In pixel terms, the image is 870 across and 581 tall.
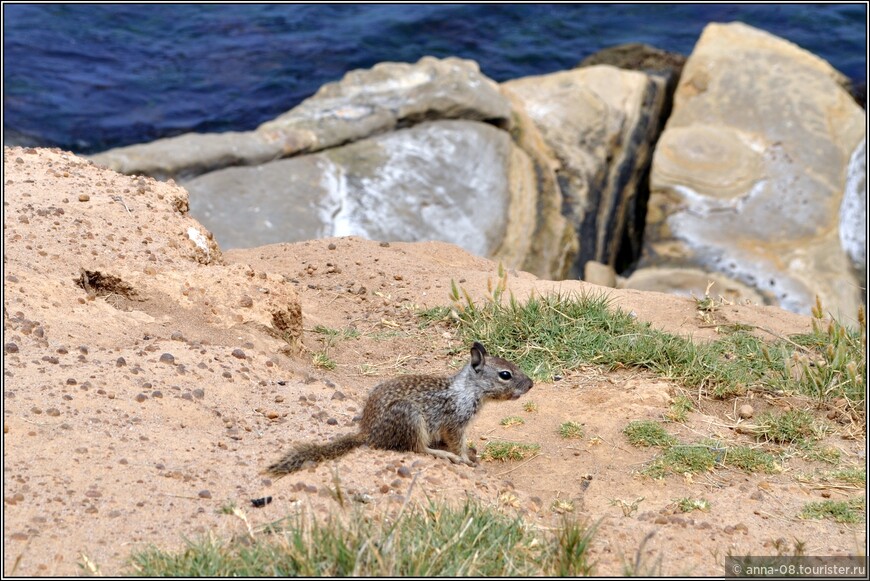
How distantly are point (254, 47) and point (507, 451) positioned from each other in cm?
1339

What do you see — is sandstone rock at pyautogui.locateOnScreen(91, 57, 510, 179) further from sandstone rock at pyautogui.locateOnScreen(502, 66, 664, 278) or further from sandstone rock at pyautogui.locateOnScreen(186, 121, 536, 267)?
sandstone rock at pyautogui.locateOnScreen(502, 66, 664, 278)

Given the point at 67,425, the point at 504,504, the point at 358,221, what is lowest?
the point at 358,221

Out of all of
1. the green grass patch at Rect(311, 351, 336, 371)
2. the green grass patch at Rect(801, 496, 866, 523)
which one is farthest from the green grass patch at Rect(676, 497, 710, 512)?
the green grass patch at Rect(311, 351, 336, 371)

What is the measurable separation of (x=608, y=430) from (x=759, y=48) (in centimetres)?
1007

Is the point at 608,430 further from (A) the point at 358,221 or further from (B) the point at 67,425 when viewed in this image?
(A) the point at 358,221

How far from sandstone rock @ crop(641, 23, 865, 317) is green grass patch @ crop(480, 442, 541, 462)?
7.08m

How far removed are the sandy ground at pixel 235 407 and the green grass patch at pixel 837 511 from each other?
0.06 meters

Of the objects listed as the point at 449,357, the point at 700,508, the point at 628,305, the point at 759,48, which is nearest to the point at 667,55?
the point at 759,48

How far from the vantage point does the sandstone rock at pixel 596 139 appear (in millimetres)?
12773

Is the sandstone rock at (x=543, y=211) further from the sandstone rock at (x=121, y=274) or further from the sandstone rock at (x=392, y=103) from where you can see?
the sandstone rock at (x=121, y=274)

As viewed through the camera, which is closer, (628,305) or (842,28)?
(628,305)

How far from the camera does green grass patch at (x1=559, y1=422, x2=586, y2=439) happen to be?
5.34 m

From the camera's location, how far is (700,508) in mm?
4535

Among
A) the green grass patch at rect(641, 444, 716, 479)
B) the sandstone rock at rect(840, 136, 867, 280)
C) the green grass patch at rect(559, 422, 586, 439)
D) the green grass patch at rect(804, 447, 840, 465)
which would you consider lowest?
the sandstone rock at rect(840, 136, 867, 280)
